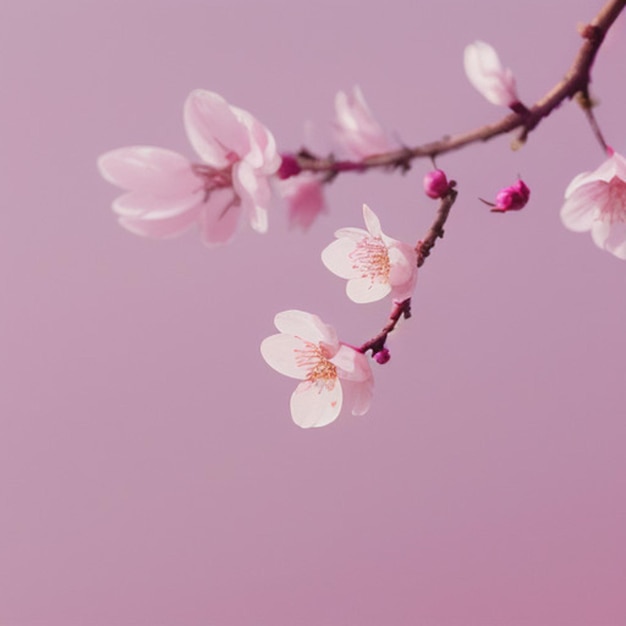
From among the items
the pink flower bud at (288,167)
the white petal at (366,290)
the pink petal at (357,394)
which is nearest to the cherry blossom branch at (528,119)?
the pink flower bud at (288,167)

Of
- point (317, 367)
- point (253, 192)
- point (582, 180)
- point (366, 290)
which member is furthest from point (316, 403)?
point (582, 180)

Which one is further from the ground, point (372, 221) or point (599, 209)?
point (599, 209)

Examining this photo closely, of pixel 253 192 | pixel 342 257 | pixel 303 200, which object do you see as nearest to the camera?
pixel 253 192

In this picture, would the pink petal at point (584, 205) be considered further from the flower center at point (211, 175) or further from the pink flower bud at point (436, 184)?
the flower center at point (211, 175)

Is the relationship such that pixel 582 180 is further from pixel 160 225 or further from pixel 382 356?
pixel 160 225

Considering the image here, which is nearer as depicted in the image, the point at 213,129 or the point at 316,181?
the point at 213,129

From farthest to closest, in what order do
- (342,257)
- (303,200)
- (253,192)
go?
(303,200) < (342,257) < (253,192)

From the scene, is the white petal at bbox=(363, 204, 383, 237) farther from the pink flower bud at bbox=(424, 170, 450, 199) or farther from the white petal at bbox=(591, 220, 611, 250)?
the white petal at bbox=(591, 220, 611, 250)

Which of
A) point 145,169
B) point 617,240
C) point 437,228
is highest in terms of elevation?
point 617,240
